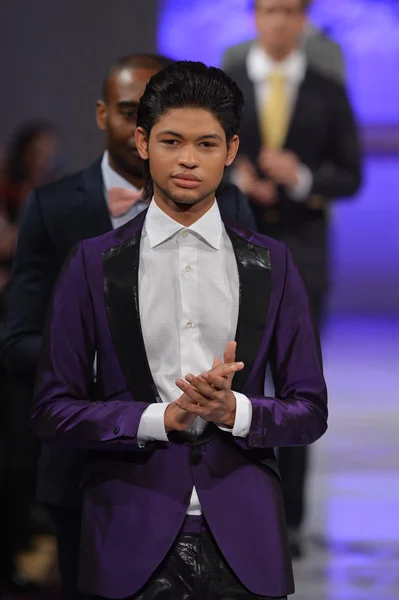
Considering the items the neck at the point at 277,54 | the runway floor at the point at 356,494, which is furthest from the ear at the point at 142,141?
the neck at the point at 277,54

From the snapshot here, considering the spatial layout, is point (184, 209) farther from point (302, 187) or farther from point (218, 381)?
point (302, 187)

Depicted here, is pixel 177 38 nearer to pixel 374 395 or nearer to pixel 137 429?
pixel 374 395

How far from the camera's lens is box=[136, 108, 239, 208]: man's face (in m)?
2.37

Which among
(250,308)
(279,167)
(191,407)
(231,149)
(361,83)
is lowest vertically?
(361,83)

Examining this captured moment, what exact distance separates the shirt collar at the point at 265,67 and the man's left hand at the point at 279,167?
30 cm

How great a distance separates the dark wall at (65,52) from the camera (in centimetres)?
947

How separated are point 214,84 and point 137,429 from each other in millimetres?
595

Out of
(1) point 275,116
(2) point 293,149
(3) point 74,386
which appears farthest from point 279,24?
(3) point 74,386

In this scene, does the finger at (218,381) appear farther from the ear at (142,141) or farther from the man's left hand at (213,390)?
the ear at (142,141)

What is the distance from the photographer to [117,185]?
125 inches

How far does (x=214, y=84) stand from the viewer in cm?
240

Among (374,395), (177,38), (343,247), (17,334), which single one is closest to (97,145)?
(177,38)

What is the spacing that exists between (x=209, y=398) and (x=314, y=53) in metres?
3.44

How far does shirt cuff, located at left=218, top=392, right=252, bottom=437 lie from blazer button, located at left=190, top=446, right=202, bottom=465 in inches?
4.0
